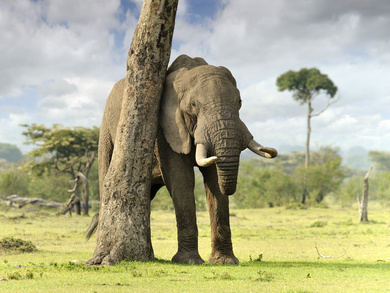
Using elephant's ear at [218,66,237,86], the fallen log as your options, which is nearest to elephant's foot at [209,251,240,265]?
elephant's ear at [218,66,237,86]

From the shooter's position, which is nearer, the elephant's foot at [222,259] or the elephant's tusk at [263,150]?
the elephant's tusk at [263,150]

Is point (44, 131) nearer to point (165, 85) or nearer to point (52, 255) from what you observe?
point (52, 255)

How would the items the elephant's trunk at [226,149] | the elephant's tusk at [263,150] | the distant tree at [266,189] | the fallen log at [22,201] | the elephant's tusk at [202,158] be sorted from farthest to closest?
1. the distant tree at [266,189]
2. the fallen log at [22,201]
3. the elephant's tusk at [263,150]
4. the elephant's trunk at [226,149]
5. the elephant's tusk at [202,158]

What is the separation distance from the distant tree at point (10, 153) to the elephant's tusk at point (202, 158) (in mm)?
152442

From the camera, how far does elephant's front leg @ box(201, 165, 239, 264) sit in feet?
30.1

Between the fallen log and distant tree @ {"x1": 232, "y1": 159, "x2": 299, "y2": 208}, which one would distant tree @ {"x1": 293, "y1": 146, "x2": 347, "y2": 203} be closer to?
distant tree @ {"x1": 232, "y1": 159, "x2": 299, "y2": 208}

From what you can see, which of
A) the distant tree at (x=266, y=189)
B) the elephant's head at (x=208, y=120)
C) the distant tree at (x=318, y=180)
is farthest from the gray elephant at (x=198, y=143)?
the distant tree at (x=318, y=180)

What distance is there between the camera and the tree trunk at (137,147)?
881 cm

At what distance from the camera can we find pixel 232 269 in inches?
327

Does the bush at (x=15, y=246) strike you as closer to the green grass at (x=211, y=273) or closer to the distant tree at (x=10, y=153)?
the green grass at (x=211, y=273)

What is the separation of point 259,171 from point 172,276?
3269 centimetres

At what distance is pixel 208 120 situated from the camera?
8.20 m

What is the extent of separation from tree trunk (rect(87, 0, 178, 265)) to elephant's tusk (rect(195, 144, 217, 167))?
1.33m

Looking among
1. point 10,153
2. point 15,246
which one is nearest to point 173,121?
point 15,246
